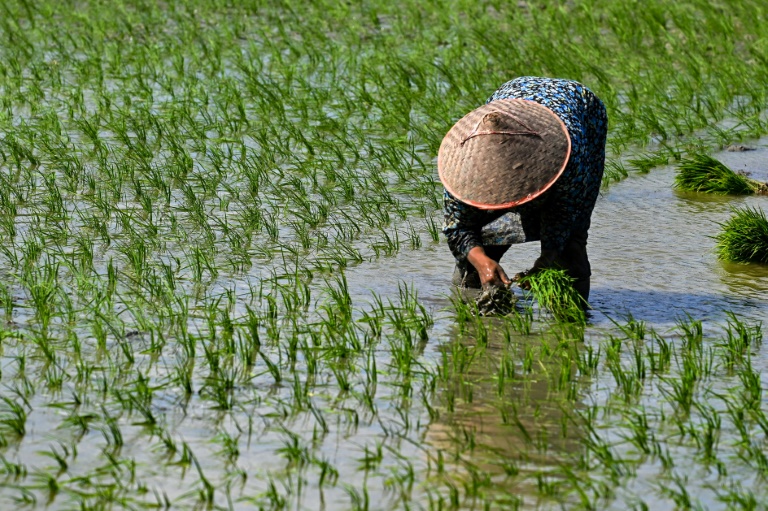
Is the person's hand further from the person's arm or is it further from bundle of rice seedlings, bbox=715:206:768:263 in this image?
bundle of rice seedlings, bbox=715:206:768:263

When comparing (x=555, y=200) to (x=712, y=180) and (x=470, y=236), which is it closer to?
(x=470, y=236)

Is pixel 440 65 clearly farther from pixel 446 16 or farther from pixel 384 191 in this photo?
pixel 384 191

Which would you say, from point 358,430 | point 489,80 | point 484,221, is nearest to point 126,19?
point 489,80

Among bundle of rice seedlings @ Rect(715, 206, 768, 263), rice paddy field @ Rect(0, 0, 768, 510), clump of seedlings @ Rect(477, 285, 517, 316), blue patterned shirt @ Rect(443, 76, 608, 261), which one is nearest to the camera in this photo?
rice paddy field @ Rect(0, 0, 768, 510)

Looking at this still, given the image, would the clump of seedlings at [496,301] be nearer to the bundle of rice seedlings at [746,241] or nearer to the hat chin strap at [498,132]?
the hat chin strap at [498,132]

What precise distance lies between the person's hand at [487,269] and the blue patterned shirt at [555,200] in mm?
43

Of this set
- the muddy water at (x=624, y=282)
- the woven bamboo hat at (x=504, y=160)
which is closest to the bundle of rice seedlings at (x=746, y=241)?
the muddy water at (x=624, y=282)

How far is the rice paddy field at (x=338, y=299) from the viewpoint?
353 centimetres

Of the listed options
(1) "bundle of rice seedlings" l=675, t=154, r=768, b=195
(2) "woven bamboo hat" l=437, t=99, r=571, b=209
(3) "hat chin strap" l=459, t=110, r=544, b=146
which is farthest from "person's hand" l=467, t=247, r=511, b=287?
(1) "bundle of rice seedlings" l=675, t=154, r=768, b=195

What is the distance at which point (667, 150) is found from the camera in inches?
321

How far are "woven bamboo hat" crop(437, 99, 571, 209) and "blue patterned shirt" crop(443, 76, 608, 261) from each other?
12cm

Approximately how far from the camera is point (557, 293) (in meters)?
4.82

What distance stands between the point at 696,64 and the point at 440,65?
6.92 feet

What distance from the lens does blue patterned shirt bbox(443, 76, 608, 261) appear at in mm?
4586
